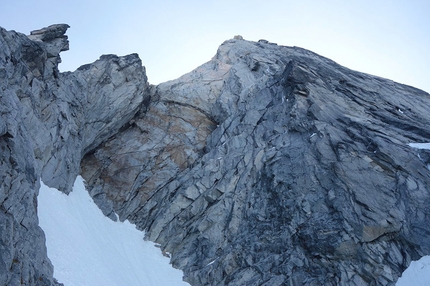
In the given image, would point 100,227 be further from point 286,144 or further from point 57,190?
point 286,144

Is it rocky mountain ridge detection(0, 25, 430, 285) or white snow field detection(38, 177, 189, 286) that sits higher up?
rocky mountain ridge detection(0, 25, 430, 285)

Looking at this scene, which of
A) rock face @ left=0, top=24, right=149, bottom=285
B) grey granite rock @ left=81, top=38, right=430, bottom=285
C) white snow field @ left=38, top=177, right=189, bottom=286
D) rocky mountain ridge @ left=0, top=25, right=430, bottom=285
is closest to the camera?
rock face @ left=0, top=24, right=149, bottom=285

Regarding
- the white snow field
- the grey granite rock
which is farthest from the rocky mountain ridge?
the white snow field

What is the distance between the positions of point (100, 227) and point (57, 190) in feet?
16.3

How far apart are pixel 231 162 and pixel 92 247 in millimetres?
14223

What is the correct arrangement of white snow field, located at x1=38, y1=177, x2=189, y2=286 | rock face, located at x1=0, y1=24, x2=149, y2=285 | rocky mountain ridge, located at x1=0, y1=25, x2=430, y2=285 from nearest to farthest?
rock face, located at x1=0, y1=24, x2=149, y2=285 → white snow field, located at x1=38, y1=177, x2=189, y2=286 → rocky mountain ridge, located at x1=0, y1=25, x2=430, y2=285

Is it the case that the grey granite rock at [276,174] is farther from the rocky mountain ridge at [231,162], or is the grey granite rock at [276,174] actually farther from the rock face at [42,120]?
the rock face at [42,120]

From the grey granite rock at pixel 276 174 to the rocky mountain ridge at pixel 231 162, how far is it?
0.11 metres

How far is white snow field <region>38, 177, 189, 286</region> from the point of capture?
73.6 ft

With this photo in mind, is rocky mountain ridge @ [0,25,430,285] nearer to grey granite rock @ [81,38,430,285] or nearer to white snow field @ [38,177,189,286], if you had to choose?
grey granite rock @ [81,38,430,285]

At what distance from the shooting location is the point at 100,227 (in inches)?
1233

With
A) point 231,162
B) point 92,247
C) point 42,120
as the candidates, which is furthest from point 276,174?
point 42,120

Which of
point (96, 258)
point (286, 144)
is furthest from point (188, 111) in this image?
point (96, 258)

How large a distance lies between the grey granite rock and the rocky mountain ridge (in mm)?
111
